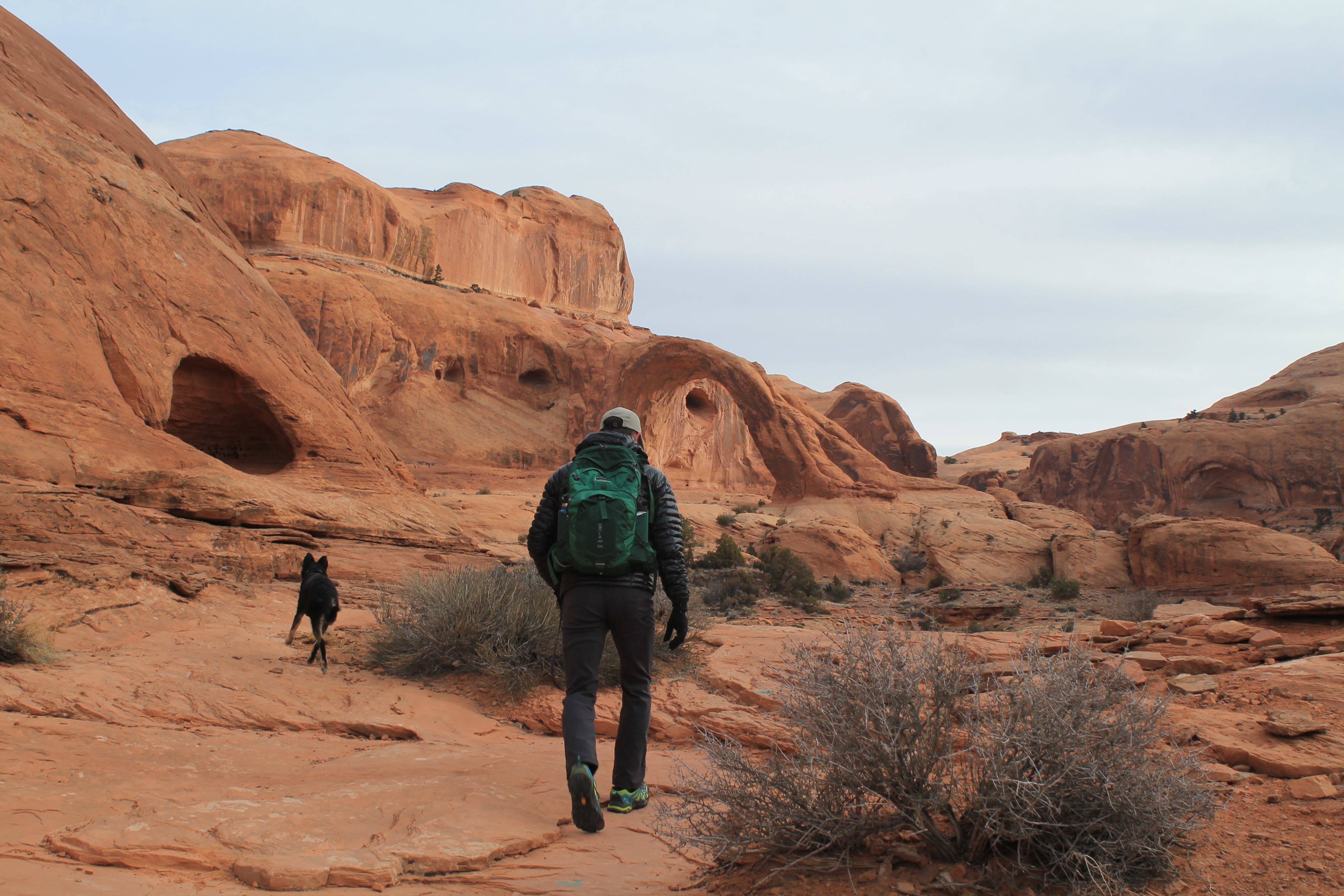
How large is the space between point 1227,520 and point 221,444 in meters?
21.4

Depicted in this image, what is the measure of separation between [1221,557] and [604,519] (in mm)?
19120

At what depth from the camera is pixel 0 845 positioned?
255cm

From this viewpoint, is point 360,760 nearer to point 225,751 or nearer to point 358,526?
point 225,751

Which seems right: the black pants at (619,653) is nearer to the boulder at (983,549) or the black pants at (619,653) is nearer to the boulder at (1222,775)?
the boulder at (1222,775)

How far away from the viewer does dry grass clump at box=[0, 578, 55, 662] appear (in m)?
4.81

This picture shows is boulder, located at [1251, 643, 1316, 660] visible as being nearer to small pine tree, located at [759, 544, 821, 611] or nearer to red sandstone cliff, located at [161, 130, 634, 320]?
small pine tree, located at [759, 544, 821, 611]

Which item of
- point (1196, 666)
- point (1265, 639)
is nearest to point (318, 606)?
point (1196, 666)

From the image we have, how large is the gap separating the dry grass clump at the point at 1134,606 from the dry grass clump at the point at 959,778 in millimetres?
8479

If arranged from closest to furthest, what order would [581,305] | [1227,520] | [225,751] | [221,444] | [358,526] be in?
[225,751] < [358,526] < [221,444] < [1227,520] < [581,305]

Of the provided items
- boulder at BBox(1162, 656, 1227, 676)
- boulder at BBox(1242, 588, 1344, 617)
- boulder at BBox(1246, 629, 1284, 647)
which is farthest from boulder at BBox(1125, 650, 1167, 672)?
boulder at BBox(1242, 588, 1344, 617)

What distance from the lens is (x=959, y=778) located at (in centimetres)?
262

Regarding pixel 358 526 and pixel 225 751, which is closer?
pixel 225 751

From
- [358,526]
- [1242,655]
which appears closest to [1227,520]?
[1242,655]

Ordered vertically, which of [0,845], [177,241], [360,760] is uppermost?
[177,241]
